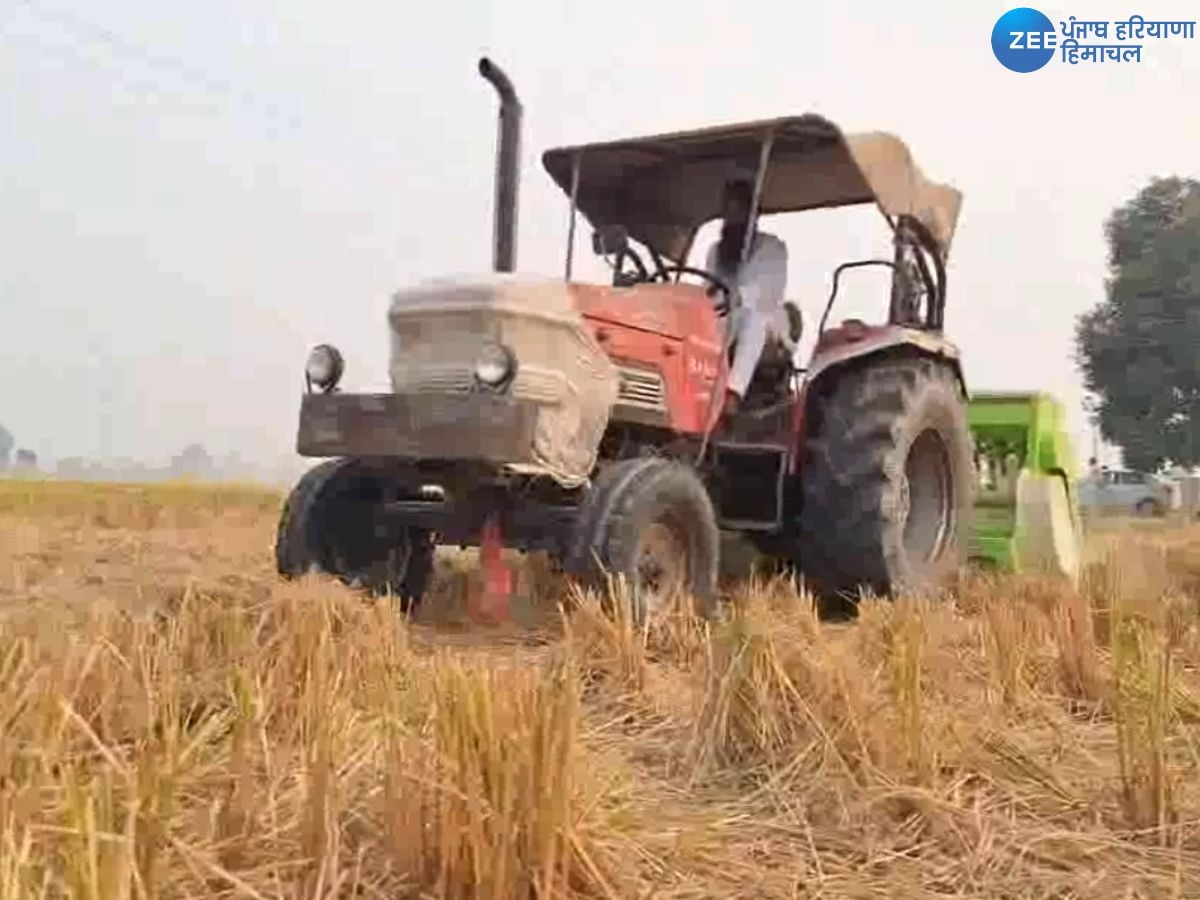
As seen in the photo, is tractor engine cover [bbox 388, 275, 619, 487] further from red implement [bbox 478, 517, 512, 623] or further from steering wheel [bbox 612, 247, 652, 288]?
steering wheel [bbox 612, 247, 652, 288]

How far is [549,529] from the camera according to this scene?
15.6ft

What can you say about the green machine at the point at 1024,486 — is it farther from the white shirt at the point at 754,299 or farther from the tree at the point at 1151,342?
the tree at the point at 1151,342

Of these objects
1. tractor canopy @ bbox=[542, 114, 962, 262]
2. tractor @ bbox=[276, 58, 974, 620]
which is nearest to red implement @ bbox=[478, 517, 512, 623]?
tractor @ bbox=[276, 58, 974, 620]

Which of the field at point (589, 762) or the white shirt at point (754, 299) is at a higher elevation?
the white shirt at point (754, 299)

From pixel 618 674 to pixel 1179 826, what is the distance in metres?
1.38

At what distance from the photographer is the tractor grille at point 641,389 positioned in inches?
→ 197

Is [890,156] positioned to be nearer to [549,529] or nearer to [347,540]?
[549,529]

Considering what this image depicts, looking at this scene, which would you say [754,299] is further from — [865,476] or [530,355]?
[530,355]

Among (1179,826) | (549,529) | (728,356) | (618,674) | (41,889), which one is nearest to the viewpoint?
(41,889)

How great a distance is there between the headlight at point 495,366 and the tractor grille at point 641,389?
1.85ft

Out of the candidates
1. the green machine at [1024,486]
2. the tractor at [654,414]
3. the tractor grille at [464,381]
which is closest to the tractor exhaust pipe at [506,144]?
the tractor at [654,414]

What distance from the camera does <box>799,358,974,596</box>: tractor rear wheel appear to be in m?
5.57

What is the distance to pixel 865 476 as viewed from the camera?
5586 millimetres

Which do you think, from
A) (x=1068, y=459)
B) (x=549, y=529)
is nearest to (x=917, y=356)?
(x=1068, y=459)
